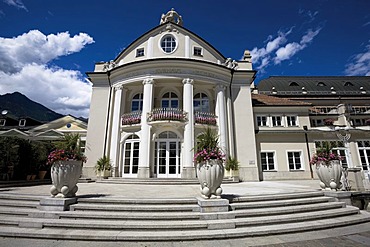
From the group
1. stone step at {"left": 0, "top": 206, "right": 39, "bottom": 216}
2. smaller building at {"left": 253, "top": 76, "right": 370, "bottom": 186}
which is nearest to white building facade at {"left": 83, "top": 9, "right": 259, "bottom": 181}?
smaller building at {"left": 253, "top": 76, "right": 370, "bottom": 186}

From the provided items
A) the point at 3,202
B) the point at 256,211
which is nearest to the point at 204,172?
the point at 256,211

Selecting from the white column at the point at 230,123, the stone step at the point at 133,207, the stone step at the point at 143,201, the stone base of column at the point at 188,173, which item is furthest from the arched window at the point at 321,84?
the stone step at the point at 133,207

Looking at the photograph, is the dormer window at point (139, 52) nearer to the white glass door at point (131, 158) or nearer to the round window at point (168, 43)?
the round window at point (168, 43)

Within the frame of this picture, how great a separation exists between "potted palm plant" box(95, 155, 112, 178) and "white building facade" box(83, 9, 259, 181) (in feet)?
1.56

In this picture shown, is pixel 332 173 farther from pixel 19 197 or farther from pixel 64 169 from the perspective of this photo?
pixel 19 197

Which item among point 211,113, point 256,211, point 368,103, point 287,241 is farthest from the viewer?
point 368,103

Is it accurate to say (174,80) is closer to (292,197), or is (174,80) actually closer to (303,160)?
(292,197)

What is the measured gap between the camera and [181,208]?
504 centimetres

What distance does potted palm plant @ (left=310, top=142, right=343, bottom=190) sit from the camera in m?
6.54

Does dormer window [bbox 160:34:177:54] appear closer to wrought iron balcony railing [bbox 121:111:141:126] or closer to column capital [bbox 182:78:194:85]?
column capital [bbox 182:78:194:85]

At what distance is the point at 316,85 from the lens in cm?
3219

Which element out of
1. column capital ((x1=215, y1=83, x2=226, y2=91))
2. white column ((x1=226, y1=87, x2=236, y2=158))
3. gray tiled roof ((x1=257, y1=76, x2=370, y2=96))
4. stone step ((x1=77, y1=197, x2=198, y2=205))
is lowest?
stone step ((x1=77, y1=197, x2=198, y2=205))

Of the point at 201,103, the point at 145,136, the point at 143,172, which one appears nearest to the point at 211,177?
the point at 143,172

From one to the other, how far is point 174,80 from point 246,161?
8.75 meters
